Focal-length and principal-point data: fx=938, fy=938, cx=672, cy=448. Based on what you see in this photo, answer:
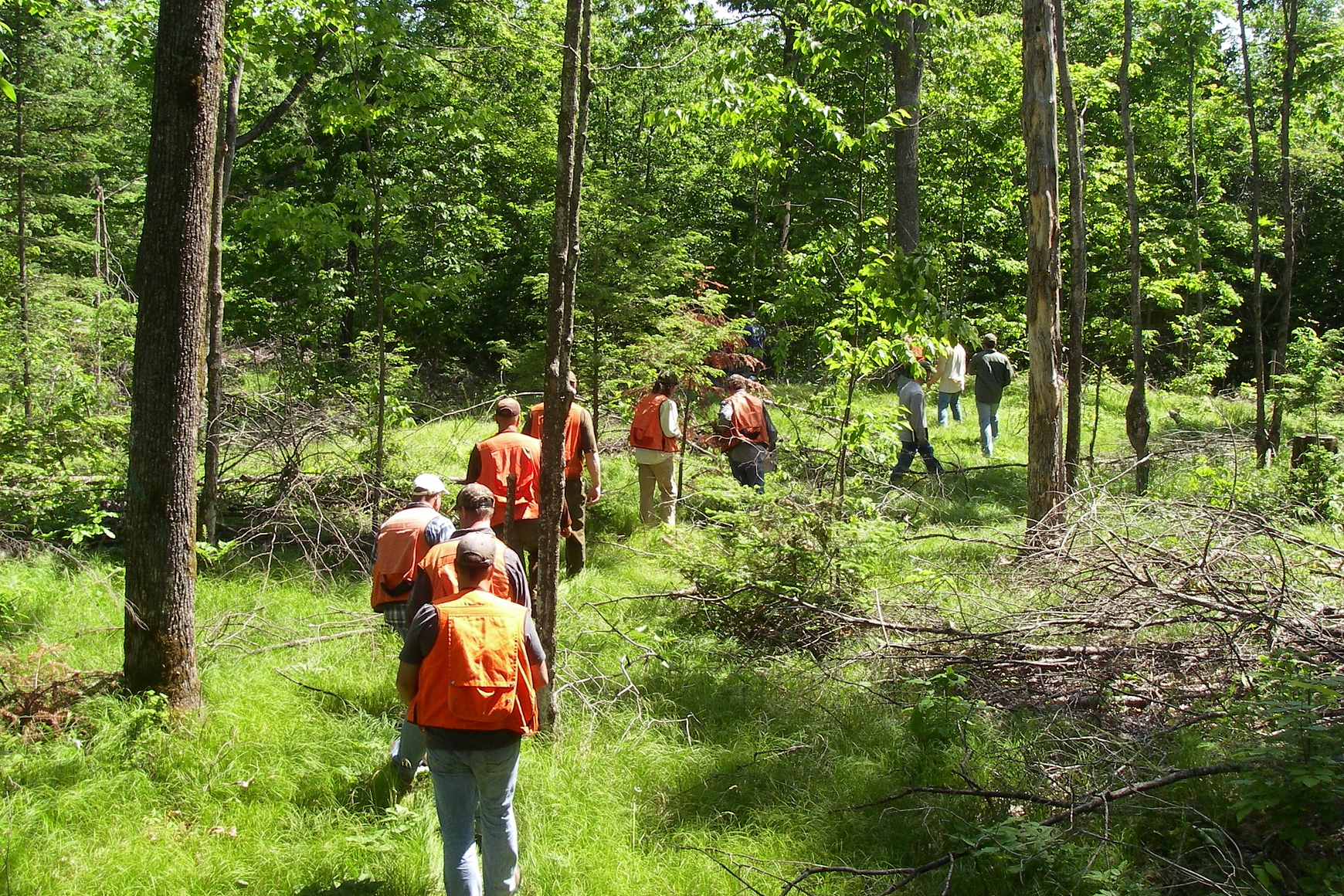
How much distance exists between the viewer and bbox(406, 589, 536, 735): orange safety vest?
3.81 meters

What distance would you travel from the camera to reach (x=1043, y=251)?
8.67m

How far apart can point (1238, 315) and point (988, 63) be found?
16600mm

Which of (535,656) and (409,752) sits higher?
(535,656)

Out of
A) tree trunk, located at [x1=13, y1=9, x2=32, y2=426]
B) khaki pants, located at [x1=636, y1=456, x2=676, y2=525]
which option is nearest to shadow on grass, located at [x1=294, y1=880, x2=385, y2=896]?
khaki pants, located at [x1=636, y1=456, x2=676, y2=525]

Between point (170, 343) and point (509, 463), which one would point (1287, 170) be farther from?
point (170, 343)

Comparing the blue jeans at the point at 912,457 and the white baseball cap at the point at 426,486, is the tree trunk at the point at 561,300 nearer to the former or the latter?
the white baseball cap at the point at 426,486

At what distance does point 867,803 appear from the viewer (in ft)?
14.8

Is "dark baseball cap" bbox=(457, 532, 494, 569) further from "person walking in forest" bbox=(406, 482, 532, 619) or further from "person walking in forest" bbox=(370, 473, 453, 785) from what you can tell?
"person walking in forest" bbox=(370, 473, 453, 785)

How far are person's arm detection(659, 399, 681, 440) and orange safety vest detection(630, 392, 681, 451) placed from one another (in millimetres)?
11

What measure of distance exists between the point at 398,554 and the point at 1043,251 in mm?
6439

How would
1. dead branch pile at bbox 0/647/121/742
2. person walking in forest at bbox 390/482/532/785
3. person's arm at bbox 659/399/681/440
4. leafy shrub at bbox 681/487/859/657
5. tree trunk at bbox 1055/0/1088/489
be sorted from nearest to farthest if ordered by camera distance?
person walking in forest at bbox 390/482/532/785, dead branch pile at bbox 0/647/121/742, leafy shrub at bbox 681/487/859/657, person's arm at bbox 659/399/681/440, tree trunk at bbox 1055/0/1088/489

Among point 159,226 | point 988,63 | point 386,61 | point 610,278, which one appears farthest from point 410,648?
point 988,63

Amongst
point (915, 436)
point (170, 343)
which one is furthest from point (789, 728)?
point (915, 436)

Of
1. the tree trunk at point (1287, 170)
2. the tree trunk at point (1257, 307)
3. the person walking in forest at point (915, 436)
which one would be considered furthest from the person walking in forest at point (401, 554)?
the tree trunk at point (1287, 170)
